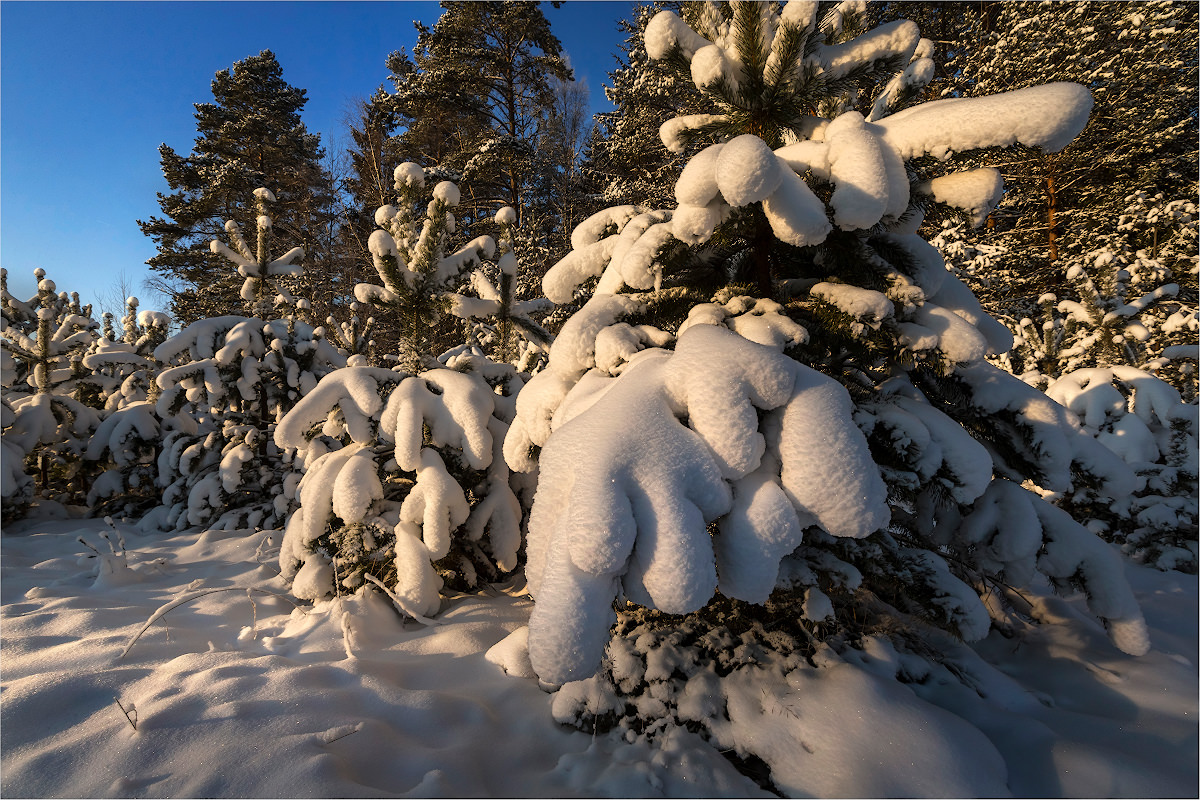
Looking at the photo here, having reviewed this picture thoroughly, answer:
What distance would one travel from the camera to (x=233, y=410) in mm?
6254

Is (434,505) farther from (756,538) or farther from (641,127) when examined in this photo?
(641,127)

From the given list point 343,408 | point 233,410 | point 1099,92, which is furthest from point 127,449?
point 1099,92

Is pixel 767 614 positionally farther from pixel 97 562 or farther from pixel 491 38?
pixel 491 38

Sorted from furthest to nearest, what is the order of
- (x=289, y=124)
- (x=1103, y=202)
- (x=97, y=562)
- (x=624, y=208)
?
(x=289, y=124)
(x=1103, y=202)
(x=97, y=562)
(x=624, y=208)

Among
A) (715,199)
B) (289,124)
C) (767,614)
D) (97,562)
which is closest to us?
(715,199)

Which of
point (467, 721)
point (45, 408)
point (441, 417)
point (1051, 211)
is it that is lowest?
point (467, 721)

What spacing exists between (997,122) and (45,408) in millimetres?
9938

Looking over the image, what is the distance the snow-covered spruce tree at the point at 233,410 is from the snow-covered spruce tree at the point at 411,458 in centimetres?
270

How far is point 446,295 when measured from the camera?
143 inches

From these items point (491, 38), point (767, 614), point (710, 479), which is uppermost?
point (491, 38)

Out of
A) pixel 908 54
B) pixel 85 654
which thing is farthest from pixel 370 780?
pixel 908 54

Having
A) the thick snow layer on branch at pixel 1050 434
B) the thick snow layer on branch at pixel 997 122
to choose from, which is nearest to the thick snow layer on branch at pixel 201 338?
the thick snow layer on branch at pixel 997 122

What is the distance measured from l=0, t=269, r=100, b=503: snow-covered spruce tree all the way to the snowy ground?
211 inches

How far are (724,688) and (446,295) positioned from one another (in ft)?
10.3
